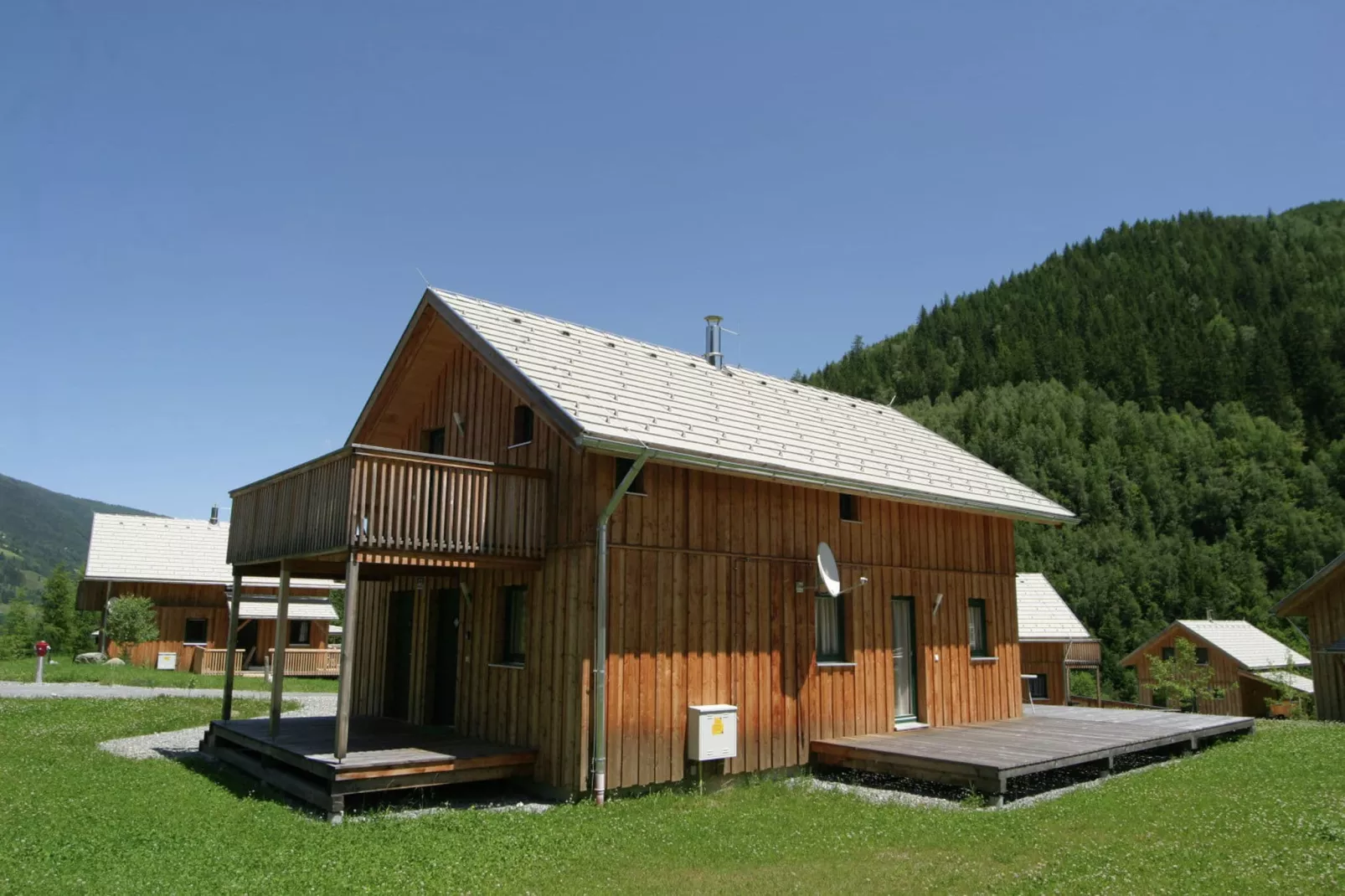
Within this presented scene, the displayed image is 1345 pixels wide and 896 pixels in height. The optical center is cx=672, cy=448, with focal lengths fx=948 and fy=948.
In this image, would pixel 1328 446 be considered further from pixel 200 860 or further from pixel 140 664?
pixel 200 860

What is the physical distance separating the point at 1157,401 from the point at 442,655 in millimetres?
96439

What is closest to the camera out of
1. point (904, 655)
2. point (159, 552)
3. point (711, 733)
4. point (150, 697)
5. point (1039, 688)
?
point (711, 733)

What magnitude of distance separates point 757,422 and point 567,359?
3.21m

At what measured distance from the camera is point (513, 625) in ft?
42.1

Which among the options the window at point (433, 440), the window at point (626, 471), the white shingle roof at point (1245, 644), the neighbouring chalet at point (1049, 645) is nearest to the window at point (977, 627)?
the window at point (626, 471)

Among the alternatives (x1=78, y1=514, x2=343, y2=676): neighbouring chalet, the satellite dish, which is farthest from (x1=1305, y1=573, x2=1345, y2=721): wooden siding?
(x1=78, y1=514, x2=343, y2=676): neighbouring chalet

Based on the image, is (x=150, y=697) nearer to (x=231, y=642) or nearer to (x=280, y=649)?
(x=231, y=642)

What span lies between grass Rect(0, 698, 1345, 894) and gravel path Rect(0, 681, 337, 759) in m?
2.19

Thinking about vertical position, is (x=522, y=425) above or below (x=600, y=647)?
above

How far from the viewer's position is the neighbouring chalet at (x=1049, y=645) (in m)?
40.1

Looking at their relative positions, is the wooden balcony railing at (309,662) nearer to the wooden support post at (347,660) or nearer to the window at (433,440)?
the window at (433,440)

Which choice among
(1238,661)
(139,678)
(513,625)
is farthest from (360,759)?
(1238,661)

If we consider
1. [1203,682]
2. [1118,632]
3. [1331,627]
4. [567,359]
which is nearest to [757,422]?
[567,359]

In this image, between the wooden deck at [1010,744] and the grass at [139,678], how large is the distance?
18536 mm
